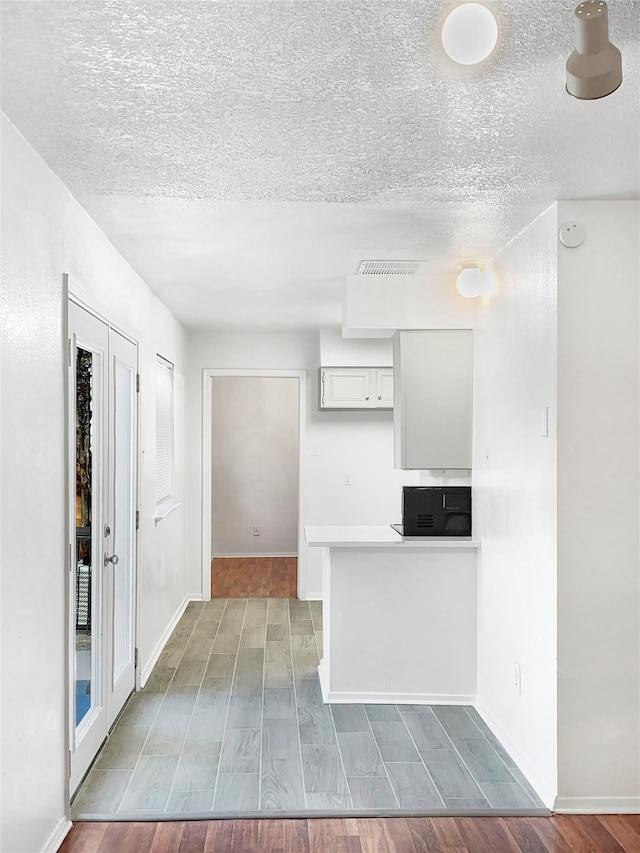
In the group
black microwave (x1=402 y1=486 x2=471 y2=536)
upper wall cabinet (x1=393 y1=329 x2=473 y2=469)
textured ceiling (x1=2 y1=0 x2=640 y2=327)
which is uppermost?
textured ceiling (x1=2 y1=0 x2=640 y2=327)

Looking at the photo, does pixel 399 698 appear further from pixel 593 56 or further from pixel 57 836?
pixel 593 56

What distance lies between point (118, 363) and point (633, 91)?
2636 mm

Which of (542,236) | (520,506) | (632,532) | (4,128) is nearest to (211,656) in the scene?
(520,506)

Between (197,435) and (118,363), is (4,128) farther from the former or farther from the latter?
(197,435)

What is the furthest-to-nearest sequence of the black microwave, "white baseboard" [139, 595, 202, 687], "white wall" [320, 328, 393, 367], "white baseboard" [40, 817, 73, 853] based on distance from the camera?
"white wall" [320, 328, 393, 367] → "white baseboard" [139, 595, 202, 687] → the black microwave → "white baseboard" [40, 817, 73, 853]

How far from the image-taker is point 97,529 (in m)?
3.49

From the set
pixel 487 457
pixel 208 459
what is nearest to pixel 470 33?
pixel 487 457

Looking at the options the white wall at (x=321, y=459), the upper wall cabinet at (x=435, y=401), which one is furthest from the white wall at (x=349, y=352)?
the upper wall cabinet at (x=435, y=401)

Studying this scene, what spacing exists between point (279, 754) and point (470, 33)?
302cm

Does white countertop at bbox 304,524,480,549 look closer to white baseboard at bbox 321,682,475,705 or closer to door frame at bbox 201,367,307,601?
white baseboard at bbox 321,682,475,705

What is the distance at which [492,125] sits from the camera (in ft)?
7.75

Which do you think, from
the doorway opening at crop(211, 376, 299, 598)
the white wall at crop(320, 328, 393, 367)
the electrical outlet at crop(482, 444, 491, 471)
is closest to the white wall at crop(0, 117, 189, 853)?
the electrical outlet at crop(482, 444, 491, 471)

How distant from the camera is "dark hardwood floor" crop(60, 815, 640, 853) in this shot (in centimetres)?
275

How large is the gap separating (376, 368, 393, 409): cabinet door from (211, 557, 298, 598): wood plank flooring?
6.56 feet
